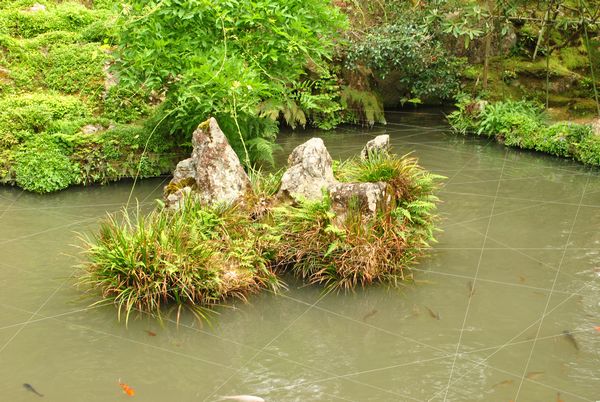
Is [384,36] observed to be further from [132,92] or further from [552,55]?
[132,92]

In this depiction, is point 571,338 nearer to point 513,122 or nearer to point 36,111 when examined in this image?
point 513,122

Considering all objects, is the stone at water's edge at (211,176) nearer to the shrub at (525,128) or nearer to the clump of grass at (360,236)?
the clump of grass at (360,236)

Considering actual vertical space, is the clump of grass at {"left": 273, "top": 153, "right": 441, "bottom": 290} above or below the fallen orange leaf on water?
above

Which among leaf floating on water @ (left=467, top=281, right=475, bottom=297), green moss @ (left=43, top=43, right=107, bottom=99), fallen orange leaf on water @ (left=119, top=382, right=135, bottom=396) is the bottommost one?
fallen orange leaf on water @ (left=119, top=382, right=135, bottom=396)

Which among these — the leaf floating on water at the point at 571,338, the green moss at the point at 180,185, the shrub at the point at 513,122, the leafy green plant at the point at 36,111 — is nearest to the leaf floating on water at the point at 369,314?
the leaf floating on water at the point at 571,338

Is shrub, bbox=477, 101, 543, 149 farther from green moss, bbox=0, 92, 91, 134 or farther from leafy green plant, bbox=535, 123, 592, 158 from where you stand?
green moss, bbox=0, 92, 91, 134

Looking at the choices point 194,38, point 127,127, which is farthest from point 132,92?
point 194,38

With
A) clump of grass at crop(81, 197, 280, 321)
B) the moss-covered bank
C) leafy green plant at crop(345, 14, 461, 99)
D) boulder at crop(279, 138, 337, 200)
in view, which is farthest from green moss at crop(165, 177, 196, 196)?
leafy green plant at crop(345, 14, 461, 99)

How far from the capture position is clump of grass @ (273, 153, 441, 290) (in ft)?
19.8

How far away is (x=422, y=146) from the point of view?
1073cm

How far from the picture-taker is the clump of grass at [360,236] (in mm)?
6047

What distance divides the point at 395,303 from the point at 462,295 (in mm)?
644

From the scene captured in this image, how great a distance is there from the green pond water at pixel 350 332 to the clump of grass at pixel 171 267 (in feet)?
0.55

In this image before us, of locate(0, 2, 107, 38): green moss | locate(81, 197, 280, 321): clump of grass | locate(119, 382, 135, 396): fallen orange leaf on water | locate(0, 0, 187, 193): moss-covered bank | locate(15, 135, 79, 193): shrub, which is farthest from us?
locate(0, 2, 107, 38): green moss
